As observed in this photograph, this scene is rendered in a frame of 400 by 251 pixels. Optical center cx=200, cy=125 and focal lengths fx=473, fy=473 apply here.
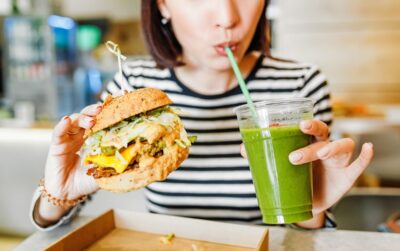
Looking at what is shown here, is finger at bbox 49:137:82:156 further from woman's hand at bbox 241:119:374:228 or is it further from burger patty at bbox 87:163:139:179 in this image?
woman's hand at bbox 241:119:374:228

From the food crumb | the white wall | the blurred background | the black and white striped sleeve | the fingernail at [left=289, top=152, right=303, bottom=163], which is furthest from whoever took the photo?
the white wall

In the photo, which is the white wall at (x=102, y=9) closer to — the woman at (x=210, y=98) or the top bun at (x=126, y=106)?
the woman at (x=210, y=98)

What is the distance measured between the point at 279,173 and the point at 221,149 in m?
0.65

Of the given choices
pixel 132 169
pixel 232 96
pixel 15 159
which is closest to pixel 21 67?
pixel 15 159

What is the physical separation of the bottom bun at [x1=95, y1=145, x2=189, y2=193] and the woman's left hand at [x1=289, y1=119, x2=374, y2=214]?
0.96 ft

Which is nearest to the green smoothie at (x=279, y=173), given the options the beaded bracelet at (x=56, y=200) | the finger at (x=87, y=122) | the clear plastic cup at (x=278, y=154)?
the clear plastic cup at (x=278, y=154)

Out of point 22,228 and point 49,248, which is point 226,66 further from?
point 22,228

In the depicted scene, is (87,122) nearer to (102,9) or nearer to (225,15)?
(225,15)

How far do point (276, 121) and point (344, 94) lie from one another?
477 cm

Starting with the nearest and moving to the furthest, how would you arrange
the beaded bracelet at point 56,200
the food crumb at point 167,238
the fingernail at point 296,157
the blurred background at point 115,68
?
the fingernail at point 296,157 → the food crumb at point 167,238 → the beaded bracelet at point 56,200 → the blurred background at point 115,68

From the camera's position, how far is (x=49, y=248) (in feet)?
3.60

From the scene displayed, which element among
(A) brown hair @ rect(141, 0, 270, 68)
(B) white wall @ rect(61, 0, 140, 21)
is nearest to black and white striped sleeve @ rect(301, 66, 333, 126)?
(A) brown hair @ rect(141, 0, 270, 68)

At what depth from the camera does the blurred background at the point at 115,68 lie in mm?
2689

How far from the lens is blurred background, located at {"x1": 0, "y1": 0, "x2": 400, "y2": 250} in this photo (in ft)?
8.82
